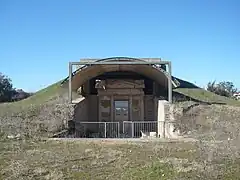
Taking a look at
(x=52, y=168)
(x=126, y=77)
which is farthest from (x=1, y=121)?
(x=126, y=77)

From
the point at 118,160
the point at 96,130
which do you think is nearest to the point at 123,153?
the point at 118,160

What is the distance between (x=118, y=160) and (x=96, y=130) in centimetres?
1429

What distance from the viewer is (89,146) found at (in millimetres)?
12898

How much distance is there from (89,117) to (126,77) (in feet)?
16.1

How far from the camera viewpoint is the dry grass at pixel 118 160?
823 cm

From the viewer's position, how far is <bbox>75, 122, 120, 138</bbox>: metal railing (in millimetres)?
19909

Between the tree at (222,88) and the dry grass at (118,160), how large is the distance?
3466cm

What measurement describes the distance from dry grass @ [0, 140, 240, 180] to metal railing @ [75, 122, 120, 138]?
6234 mm

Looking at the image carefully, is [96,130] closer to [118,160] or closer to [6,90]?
[118,160]

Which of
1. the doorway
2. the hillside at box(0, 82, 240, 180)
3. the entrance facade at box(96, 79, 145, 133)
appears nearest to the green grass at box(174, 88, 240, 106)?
the entrance facade at box(96, 79, 145, 133)

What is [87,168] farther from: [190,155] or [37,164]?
[190,155]

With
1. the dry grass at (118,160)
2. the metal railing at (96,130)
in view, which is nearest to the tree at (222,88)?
the metal railing at (96,130)

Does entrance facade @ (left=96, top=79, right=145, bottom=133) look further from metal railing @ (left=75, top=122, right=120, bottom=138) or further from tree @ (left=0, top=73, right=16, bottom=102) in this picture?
tree @ (left=0, top=73, right=16, bottom=102)

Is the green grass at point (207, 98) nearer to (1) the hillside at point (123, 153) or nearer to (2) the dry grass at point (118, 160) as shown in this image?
(1) the hillside at point (123, 153)
